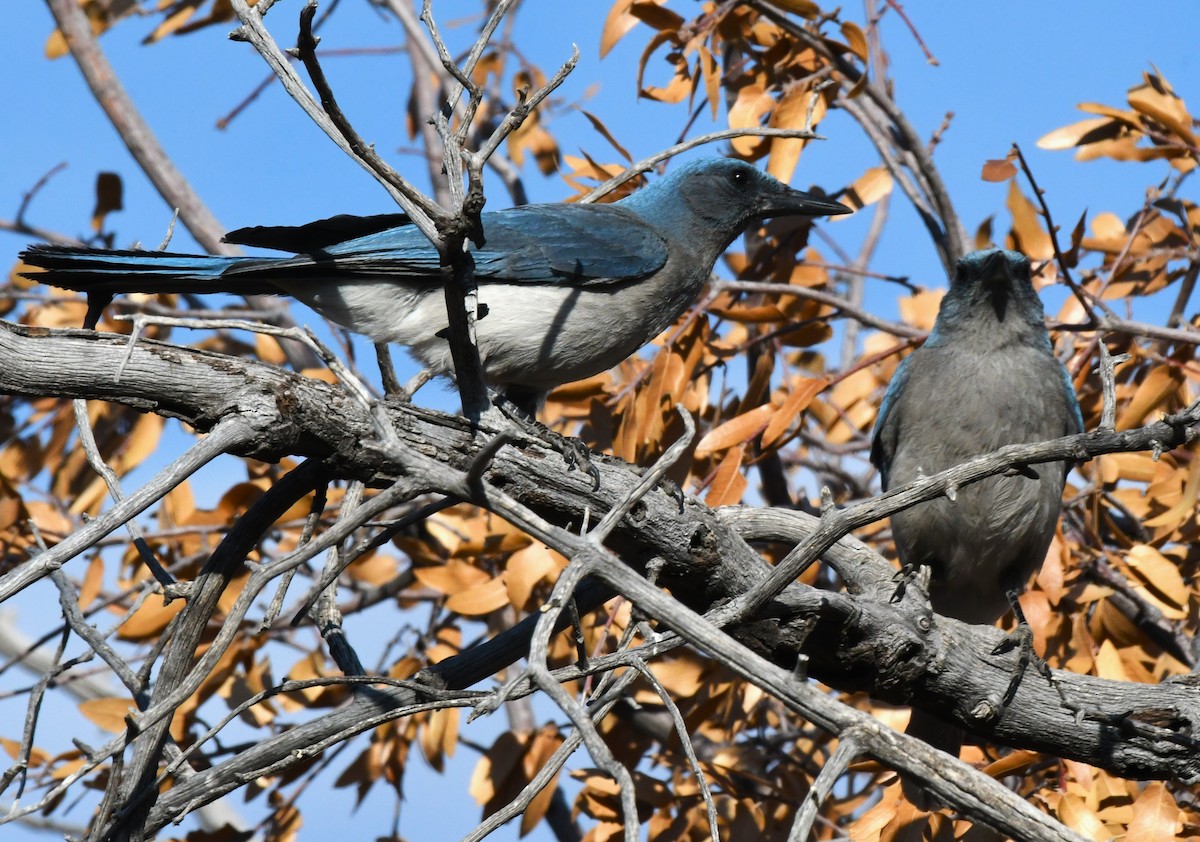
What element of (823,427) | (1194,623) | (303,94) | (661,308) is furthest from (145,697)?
(823,427)

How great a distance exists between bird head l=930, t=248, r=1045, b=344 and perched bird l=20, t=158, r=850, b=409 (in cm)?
95

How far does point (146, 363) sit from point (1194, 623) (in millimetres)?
3505

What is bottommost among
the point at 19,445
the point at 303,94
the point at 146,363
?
the point at 146,363

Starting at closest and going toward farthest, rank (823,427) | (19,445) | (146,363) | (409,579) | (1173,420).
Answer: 1. (1173,420)
2. (146,363)
3. (19,445)
4. (409,579)
5. (823,427)

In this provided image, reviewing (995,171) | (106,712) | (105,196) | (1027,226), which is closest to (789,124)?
(995,171)

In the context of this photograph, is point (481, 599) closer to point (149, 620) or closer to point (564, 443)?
point (149, 620)

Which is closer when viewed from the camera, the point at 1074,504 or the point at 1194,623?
the point at 1194,623

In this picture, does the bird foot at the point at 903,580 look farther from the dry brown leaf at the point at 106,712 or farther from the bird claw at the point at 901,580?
the dry brown leaf at the point at 106,712

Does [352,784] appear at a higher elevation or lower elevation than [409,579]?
lower

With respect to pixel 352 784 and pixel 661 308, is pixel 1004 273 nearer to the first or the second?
pixel 661 308

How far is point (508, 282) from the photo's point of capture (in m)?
3.92

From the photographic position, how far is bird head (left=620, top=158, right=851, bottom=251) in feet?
15.3

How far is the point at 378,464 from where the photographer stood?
2646mm

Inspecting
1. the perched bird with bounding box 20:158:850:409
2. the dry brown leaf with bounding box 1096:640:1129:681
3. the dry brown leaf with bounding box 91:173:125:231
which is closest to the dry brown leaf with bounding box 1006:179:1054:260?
the perched bird with bounding box 20:158:850:409
